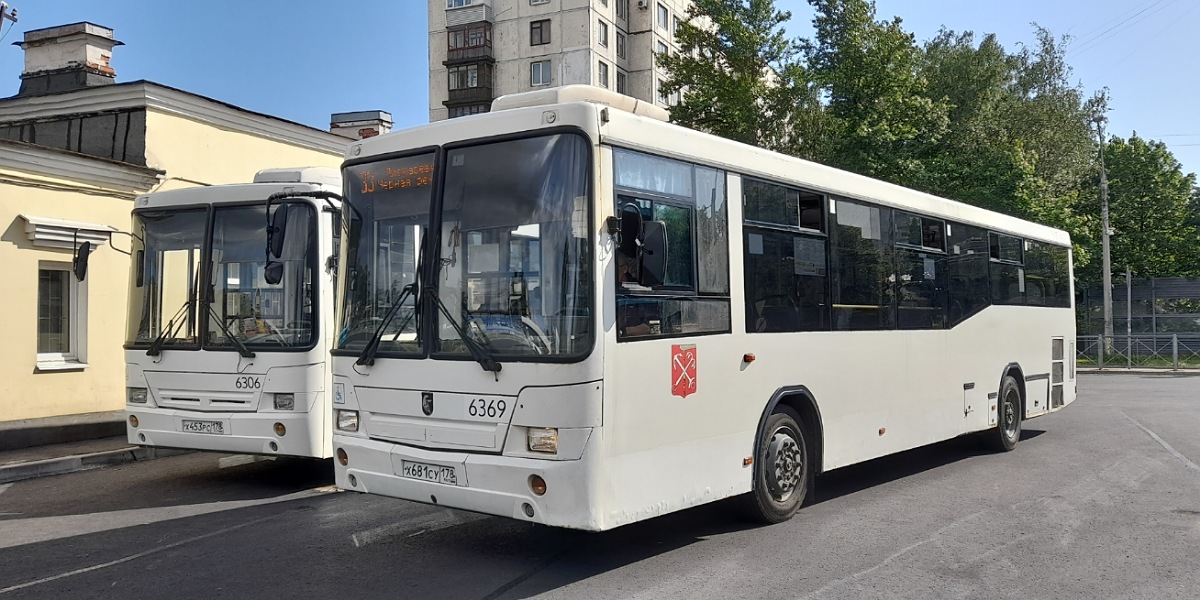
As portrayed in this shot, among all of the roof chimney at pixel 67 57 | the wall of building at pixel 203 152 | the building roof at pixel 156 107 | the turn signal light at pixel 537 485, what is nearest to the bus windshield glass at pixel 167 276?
the turn signal light at pixel 537 485

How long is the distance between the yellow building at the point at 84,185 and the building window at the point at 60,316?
2 centimetres

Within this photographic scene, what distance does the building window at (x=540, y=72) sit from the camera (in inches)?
2315

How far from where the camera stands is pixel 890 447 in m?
9.34

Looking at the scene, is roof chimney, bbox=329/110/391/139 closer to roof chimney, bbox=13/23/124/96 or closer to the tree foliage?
roof chimney, bbox=13/23/124/96

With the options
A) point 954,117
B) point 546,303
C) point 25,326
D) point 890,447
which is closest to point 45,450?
point 25,326

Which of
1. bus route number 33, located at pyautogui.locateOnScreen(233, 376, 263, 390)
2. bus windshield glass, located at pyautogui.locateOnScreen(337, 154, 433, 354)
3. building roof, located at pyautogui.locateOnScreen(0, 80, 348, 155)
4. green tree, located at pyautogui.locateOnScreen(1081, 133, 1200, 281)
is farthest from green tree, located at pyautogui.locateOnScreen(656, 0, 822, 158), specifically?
bus windshield glass, located at pyautogui.locateOnScreen(337, 154, 433, 354)

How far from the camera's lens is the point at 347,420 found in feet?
22.7

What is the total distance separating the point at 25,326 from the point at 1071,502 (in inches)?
553

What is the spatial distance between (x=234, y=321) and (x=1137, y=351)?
3222cm

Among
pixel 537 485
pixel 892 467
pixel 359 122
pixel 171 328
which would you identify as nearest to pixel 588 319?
pixel 537 485

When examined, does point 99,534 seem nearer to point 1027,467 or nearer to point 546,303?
point 546,303

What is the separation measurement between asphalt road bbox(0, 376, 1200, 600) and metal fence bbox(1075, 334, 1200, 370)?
24490 mm

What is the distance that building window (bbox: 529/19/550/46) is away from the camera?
192ft

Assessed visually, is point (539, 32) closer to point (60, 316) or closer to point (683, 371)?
point (60, 316)
